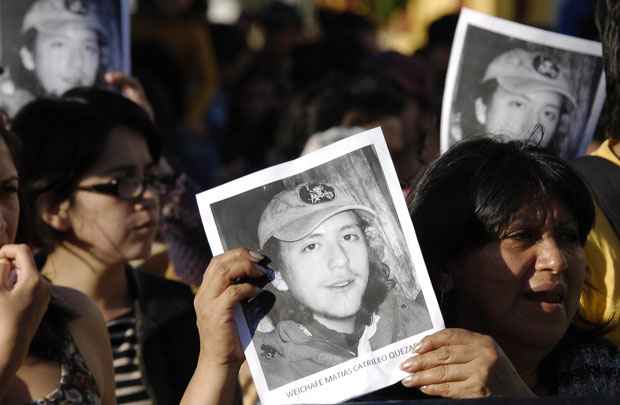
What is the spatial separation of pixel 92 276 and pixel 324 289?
1604 mm

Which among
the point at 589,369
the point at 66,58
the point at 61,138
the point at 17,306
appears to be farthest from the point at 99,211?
the point at 589,369

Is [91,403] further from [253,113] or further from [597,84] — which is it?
[253,113]

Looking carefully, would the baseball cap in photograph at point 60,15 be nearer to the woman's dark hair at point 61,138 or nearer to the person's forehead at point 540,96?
the woman's dark hair at point 61,138

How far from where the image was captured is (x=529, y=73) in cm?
357

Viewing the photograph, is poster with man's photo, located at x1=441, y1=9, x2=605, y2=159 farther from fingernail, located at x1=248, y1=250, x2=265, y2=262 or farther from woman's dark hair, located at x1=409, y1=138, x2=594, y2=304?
fingernail, located at x1=248, y1=250, x2=265, y2=262

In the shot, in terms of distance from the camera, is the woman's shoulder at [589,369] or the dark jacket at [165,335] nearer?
the woman's shoulder at [589,369]

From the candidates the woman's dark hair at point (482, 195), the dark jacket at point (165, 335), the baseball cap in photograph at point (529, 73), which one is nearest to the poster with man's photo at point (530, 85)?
the baseball cap in photograph at point (529, 73)

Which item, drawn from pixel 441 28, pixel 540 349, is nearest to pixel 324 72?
pixel 441 28

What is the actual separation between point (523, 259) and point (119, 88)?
7.12 ft

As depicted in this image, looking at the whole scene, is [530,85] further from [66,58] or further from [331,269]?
[66,58]

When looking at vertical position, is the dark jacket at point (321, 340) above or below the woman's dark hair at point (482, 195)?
below

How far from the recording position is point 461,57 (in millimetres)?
3645

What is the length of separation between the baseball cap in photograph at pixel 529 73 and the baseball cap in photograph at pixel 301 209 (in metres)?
1.27

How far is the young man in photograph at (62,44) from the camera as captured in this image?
13.8 feet
